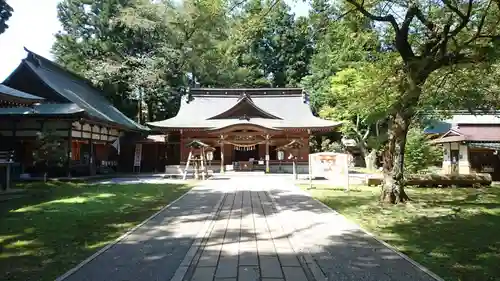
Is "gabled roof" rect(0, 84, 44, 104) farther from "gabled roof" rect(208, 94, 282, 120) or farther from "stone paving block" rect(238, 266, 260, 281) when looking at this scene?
"gabled roof" rect(208, 94, 282, 120)

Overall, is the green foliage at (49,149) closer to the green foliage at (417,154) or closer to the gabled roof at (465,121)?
the green foliage at (417,154)

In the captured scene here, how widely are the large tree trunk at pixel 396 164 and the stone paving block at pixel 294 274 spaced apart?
685 centimetres

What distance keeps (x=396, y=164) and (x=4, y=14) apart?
40.0 feet

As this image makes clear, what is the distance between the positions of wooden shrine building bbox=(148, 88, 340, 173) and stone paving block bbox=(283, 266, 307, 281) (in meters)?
20.3

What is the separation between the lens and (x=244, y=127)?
25703mm

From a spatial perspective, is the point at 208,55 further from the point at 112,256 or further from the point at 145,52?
the point at 112,256

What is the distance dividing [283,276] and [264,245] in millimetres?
1507

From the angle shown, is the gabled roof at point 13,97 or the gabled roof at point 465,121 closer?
the gabled roof at point 13,97

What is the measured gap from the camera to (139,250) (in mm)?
5746

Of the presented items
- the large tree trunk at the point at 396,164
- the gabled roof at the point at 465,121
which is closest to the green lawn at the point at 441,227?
the large tree trunk at the point at 396,164

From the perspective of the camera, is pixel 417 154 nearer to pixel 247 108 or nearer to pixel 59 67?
pixel 247 108

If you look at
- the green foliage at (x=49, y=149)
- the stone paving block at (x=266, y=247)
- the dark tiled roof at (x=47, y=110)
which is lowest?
the stone paving block at (x=266, y=247)

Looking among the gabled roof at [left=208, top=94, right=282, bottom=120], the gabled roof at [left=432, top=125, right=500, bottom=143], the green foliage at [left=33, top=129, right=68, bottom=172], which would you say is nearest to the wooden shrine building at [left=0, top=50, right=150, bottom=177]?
the green foliage at [left=33, top=129, right=68, bottom=172]

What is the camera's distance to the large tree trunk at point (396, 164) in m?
10.8
